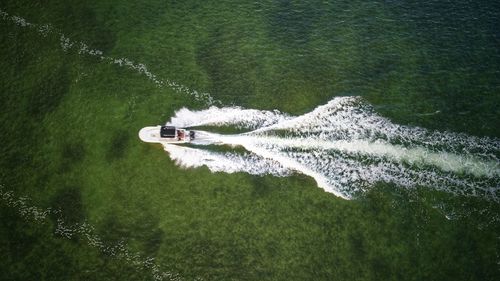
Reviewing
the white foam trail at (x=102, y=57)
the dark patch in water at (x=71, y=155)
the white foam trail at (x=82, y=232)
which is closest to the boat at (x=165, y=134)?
the white foam trail at (x=102, y=57)

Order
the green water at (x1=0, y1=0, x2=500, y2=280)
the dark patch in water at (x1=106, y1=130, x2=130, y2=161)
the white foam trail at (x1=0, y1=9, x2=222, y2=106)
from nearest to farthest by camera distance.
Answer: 1. the green water at (x1=0, y1=0, x2=500, y2=280)
2. the dark patch in water at (x1=106, y1=130, x2=130, y2=161)
3. the white foam trail at (x1=0, y1=9, x2=222, y2=106)

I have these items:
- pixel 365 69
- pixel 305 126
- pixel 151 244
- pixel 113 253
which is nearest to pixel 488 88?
pixel 365 69

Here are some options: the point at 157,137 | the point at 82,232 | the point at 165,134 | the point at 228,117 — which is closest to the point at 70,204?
the point at 82,232

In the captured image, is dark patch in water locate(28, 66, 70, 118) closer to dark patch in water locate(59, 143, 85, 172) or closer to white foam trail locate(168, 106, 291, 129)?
dark patch in water locate(59, 143, 85, 172)

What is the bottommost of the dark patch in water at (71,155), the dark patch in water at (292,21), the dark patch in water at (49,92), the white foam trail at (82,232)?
the white foam trail at (82,232)

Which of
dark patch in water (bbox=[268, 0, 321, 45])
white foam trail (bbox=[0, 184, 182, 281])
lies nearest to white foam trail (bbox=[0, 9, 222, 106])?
dark patch in water (bbox=[268, 0, 321, 45])

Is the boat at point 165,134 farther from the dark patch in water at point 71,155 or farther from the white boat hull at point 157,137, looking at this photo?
the dark patch in water at point 71,155
